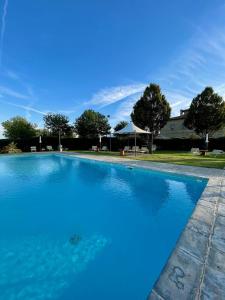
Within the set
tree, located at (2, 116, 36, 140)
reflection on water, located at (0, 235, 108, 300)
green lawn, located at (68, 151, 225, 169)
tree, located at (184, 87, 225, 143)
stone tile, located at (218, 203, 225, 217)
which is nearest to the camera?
reflection on water, located at (0, 235, 108, 300)

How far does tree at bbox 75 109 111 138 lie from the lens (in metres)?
31.8

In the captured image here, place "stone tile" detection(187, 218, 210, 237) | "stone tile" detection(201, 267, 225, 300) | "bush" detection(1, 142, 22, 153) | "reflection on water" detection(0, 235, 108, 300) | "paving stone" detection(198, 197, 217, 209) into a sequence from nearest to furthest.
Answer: "stone tile" detection(201, 267, 225, 300), "reflection on water" detection(0, 235, 108, 300), "stone tile" detection(187, 218, 210, 237), "paving stone" detection(198, 197, 217, 209), "bush" detection(1, 142, 22, 153)

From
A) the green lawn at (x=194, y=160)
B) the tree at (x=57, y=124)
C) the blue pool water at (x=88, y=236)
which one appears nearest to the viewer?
the blue pool water at (x=88, y=236)

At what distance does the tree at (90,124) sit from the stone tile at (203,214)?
2828 centimetres

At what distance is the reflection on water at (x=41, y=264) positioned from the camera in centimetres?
257

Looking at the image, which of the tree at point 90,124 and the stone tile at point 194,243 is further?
the tree at point 90,124

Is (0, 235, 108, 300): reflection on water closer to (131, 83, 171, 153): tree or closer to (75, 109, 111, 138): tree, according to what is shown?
(131, 83, 171, 153): tree

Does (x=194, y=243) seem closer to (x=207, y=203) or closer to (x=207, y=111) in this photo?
(x=207, y=203)

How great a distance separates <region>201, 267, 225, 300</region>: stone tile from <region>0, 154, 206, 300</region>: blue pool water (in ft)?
2.56

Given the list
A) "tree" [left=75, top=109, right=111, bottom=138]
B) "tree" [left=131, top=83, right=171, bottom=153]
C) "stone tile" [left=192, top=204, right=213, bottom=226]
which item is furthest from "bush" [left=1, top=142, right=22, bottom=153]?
"stone tile" [left=192, top=204, right=213, bottom=226]

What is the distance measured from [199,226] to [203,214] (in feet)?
2.10

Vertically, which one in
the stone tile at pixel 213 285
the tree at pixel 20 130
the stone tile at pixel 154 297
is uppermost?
the tree at pixel 20 130

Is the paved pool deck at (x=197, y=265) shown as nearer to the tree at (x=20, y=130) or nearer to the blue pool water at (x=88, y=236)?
the blue pool water at (x=88, y=236)

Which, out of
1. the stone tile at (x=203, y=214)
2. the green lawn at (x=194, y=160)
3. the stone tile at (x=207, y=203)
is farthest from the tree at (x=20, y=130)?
the stone tile at (x=203, y=214)
